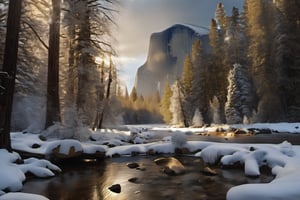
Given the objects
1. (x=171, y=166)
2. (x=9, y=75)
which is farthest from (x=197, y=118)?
(x=9, y=75)

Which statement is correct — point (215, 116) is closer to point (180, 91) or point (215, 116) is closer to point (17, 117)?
point (180, 91)

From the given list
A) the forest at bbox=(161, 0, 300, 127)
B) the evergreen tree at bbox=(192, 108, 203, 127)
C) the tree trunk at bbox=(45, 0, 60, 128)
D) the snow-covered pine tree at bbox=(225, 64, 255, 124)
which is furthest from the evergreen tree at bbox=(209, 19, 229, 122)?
the tree trunk at bbox=(45, 0, 60, 128)

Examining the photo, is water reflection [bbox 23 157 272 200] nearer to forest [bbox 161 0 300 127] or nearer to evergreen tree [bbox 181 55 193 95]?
forest [bbox 161 0 300 127]

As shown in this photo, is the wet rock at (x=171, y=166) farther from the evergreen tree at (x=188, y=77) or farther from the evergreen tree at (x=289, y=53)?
the evergreen tree at (x=188, y=77)

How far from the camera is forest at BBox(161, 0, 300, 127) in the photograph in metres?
32.0

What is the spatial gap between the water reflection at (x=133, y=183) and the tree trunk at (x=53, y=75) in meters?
3.00

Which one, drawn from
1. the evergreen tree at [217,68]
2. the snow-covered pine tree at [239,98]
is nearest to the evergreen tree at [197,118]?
the evergreen tree at [217,68]

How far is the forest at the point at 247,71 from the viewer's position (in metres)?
32.0

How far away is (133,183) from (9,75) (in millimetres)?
4559

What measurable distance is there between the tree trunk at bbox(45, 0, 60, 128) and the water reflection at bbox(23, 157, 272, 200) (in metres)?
3.00

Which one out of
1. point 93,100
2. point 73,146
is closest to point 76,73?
point 93,100

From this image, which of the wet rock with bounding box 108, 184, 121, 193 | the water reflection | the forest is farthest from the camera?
the forest

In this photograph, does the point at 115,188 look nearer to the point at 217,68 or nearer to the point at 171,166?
the point at 171,166

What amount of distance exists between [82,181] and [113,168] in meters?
2.08
